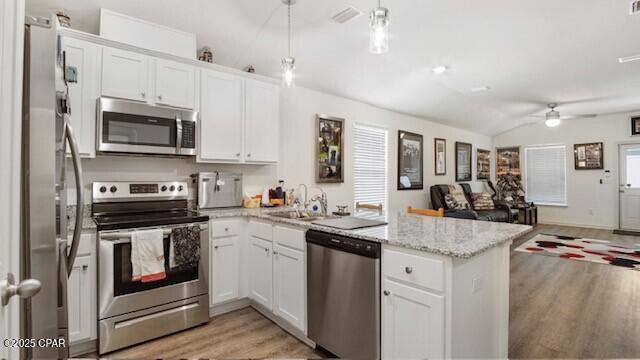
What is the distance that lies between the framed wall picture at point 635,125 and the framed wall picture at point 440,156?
3.96m

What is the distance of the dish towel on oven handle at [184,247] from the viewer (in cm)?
238

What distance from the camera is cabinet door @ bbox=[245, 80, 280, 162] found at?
3.20 m

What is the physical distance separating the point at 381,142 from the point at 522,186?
521 cm

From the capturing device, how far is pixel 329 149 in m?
4.26

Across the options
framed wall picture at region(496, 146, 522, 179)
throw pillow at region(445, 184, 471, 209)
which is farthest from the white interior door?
throw pillow at region(445, 184, 471, 209)

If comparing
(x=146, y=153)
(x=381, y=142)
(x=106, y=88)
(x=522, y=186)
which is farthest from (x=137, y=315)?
(x=522, y=186)

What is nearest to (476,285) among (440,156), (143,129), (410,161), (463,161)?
(143,129)

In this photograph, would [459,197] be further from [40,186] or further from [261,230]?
[40,186]

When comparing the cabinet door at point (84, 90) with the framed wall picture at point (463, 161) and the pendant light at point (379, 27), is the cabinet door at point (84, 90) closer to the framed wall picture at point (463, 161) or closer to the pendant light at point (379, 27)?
the pendant light at point (379, 27)

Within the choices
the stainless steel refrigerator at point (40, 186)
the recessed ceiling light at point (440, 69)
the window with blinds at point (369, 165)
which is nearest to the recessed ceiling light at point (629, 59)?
the recessed ceiling light at point (440, 69)

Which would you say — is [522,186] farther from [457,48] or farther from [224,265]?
[224,265]

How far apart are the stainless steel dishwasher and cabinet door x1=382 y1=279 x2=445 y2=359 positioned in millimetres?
67

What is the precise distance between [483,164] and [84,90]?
28.1 ft

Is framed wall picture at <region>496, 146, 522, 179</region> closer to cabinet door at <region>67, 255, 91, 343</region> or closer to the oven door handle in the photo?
the oven door handle
